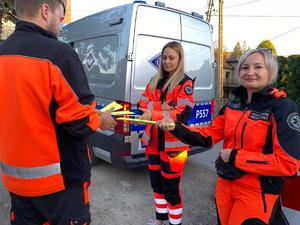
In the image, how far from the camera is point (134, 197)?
13.4ft

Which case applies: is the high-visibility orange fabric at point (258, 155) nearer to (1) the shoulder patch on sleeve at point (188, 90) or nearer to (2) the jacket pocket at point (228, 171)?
(2) the jacket pocket at point (228, 171)

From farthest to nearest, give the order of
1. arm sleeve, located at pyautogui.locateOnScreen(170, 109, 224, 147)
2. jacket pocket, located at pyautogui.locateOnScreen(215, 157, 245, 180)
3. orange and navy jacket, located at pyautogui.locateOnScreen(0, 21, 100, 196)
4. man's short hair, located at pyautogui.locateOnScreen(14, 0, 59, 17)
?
arm sleeve, located at pyautogui.locateOnScreen(170, 109, 224, 147)
jacket pocket, located at pyautogui.locateOnScreen(215, 157, 245, 180)
man's short hair, located at pyautogui.locateOnScreen(14, 0, 59, 17)
orange and navy jacket, located at pyautogui.locateOnScreen(0, 21, 100, 196)

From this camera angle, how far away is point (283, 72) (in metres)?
A: 10.6

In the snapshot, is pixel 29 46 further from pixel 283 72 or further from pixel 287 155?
pixel 283 72

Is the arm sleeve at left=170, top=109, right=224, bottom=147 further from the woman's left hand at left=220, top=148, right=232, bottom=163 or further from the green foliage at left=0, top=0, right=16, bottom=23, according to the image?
the green foliage at left=0, top=0, right=16, bottom=23

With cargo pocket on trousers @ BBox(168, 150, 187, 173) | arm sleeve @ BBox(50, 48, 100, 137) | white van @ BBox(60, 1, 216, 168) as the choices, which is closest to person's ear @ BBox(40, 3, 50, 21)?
arm sleeve @ BBox(50, 48, 100, 137)

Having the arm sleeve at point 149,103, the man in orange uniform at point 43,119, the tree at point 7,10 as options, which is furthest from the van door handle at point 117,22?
the tree at point 7,10

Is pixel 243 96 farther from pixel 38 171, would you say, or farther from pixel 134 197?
pixel 134 197

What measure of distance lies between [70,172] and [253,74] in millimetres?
1316

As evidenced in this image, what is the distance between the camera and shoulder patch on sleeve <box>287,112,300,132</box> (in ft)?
5.59

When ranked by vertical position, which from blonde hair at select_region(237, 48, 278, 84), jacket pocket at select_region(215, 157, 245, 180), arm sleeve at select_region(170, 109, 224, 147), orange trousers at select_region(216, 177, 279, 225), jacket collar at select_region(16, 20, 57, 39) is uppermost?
jacket collar at select_region(16, 20, 57, 39)

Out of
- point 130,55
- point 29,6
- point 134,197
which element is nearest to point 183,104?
point 130,55

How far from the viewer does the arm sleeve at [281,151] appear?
1696mm

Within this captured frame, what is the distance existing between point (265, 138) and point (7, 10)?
40.3 feet
